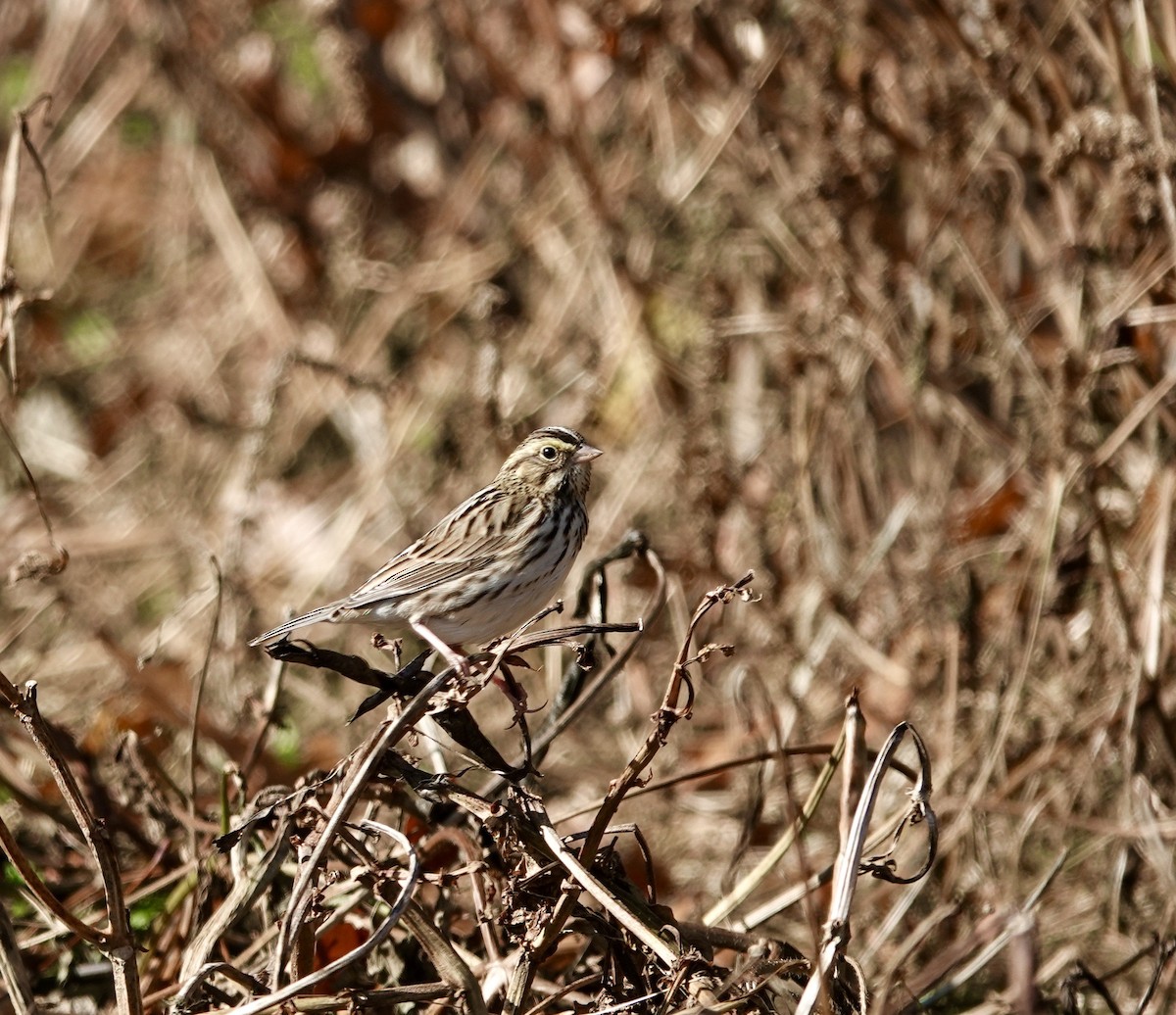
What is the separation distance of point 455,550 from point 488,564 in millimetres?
117

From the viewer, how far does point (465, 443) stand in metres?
5.20

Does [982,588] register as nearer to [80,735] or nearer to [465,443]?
[465,443]

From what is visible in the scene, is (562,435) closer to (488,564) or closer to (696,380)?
(488,564)

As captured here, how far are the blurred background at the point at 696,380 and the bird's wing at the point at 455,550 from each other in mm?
→ 439

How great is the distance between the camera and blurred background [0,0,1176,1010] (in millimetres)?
4301

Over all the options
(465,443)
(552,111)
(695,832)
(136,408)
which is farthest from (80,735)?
(136,408)

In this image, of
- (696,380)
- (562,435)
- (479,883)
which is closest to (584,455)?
(562,435)

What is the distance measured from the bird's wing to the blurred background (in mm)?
439

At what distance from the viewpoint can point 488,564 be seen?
386cm

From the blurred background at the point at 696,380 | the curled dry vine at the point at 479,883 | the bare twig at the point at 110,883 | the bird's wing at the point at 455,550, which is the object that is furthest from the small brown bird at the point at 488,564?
the bare twig at the point at 110,883

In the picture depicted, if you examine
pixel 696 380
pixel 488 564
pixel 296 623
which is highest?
pixel 296 623

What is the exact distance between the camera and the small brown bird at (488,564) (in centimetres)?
377

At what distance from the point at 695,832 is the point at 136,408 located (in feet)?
14.8

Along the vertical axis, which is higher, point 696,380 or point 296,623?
point 296,623
